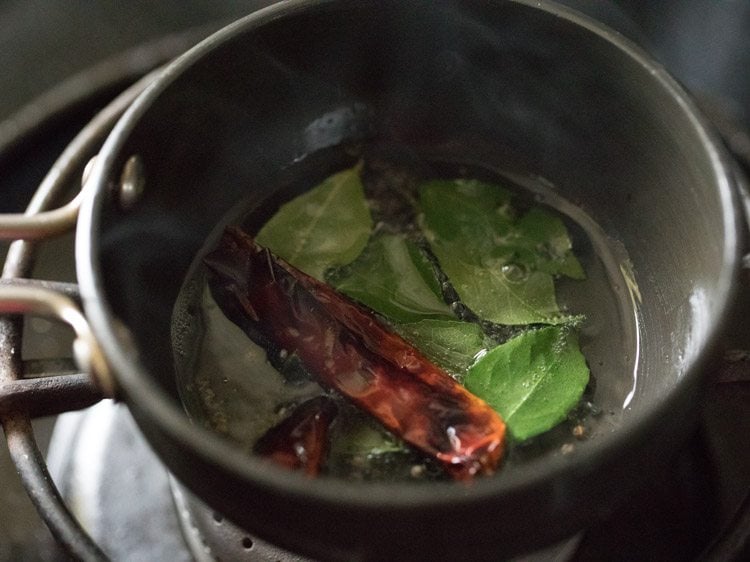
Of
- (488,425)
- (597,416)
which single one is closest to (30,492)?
(488,425)

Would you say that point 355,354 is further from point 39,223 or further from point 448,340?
point 39,223

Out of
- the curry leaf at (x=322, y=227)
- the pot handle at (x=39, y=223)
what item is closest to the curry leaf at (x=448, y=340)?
the curry leaf at (x=322, y=227)

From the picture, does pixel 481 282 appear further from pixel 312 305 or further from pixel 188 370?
pixel 188 370

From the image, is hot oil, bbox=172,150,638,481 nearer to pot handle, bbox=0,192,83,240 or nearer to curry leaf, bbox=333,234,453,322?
curry leaf, bbox=333,234,453,322

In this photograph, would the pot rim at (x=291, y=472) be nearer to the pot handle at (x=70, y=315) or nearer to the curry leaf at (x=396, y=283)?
the pot handle at (x=70, y=315)

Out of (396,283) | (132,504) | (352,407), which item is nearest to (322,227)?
(396,283)
